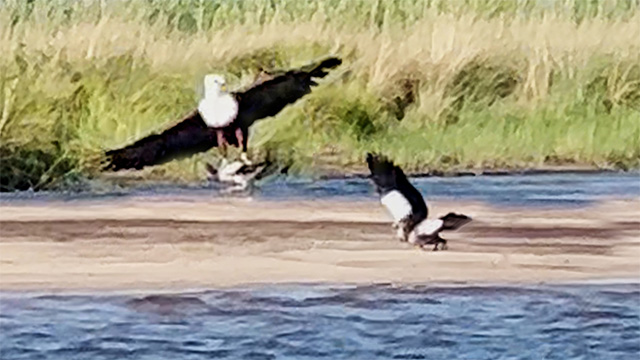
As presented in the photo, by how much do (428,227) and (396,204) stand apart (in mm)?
57

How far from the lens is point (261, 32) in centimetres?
205

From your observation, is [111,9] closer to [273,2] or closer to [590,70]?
[273,2]

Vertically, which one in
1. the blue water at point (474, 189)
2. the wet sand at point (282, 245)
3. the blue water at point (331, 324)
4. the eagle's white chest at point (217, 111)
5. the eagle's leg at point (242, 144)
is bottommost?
the blue water at point (331, 324)

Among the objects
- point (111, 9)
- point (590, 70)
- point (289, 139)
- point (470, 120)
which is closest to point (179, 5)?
point (111, 9)

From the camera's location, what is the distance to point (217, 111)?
203cm

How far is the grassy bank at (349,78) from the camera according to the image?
203 centimetres

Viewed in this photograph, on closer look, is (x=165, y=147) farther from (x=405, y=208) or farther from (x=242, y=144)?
(x=405, y=208)

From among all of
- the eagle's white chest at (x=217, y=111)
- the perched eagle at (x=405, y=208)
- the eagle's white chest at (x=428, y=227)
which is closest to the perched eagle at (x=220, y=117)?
the eagle's white chest at (x=217, y=111)

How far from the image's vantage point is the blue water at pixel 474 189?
203cm

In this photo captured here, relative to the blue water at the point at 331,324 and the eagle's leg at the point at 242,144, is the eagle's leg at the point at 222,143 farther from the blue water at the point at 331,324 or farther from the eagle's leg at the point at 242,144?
the blue water at the point at 331,324

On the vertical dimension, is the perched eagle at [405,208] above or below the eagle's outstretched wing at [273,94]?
below

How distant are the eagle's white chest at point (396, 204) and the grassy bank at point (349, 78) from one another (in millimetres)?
49

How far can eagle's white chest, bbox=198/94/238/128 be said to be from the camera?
2031 mm

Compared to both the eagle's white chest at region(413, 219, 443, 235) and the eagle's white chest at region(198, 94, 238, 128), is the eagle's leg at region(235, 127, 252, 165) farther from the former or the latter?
the eagle's white chest at region(413, 219, 443, 235)
